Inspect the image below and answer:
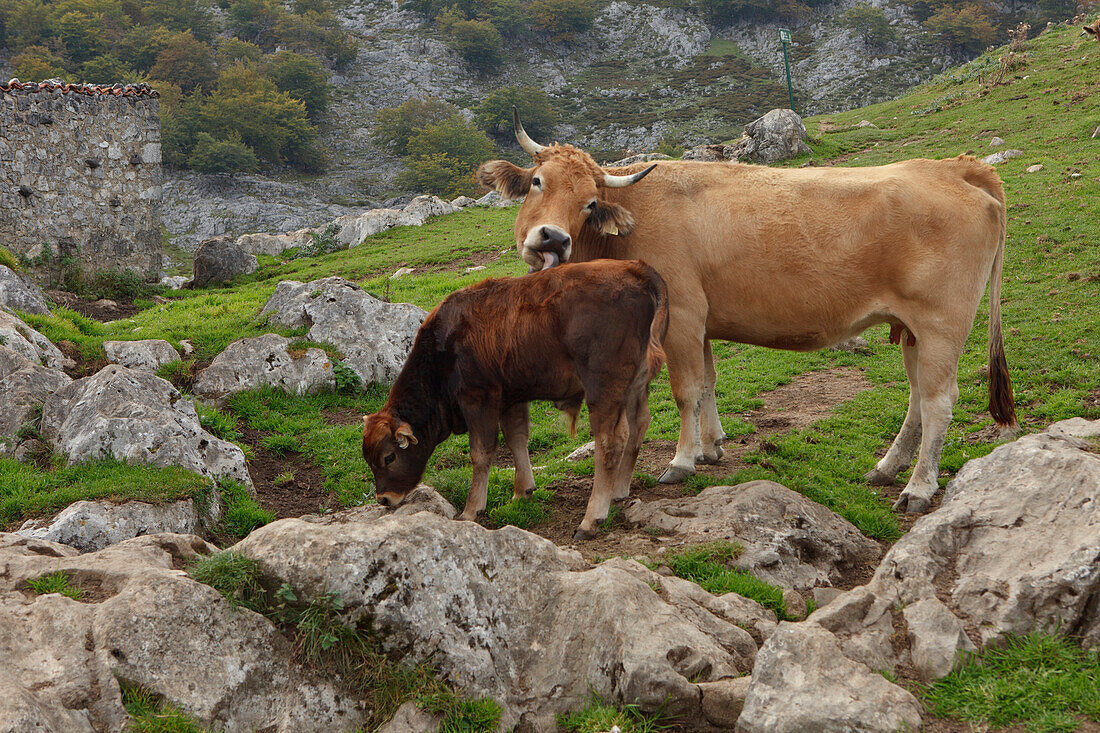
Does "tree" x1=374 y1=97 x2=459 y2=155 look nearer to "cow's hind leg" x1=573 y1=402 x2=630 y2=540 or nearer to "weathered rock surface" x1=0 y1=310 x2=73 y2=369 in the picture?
"weathered rock surface" x1=0 y1=310 x2=73 y2=369

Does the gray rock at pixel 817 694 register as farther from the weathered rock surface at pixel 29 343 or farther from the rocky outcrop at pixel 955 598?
the weathered rock surface at pixel 29 343

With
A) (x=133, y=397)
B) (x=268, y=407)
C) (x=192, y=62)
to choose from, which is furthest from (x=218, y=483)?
(x=192, y=62)

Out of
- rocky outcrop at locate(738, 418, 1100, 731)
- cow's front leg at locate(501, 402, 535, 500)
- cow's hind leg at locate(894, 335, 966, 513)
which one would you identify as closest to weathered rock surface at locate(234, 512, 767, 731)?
rocky outcrop at locate(738, 418, 1100, 731)

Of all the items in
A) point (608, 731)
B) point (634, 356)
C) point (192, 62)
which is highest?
point (192, 62)

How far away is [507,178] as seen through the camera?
818cm

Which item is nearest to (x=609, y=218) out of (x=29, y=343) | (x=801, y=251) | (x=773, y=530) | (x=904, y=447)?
(x=801, y=251)

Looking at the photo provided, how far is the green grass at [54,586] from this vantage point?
14.5 ft

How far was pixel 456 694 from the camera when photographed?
13.7ft

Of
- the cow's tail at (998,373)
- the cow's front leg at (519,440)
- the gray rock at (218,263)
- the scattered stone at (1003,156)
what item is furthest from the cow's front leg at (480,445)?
the scattered stone at (1003,156)

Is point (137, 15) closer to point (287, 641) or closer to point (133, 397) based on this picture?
point (133, 397)

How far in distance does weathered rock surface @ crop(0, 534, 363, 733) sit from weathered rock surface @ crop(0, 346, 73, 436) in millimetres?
4485

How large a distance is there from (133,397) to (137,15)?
81293mm

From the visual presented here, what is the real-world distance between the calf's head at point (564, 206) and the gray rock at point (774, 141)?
66.6 feet

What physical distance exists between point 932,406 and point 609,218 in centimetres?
339
